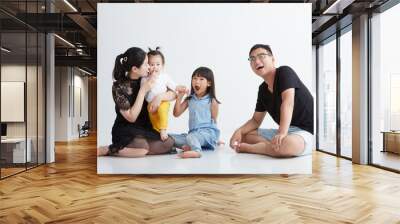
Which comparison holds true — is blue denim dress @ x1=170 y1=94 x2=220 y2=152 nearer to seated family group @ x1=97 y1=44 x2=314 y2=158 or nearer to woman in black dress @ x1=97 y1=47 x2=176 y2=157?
seated family group @ x1=97 y1=44 x2=314 y2=158

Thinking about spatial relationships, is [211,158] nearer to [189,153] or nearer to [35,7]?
[189,153]

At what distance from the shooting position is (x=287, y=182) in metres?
5.93

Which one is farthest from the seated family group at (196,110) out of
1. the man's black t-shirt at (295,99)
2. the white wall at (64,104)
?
the white wall at (64,104)

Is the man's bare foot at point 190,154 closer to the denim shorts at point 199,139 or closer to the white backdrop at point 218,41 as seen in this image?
the denim shorts at point 199,139

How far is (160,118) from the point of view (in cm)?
628

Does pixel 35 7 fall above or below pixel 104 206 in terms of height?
above

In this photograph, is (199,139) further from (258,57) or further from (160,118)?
(258,57)

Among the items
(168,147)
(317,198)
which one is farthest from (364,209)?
(168,147)

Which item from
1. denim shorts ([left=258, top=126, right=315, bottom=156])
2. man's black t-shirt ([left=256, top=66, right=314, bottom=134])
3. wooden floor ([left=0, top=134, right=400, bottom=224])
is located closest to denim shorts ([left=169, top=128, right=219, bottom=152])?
wooden floor ([left=0, top=134, right=400, bottom=224])

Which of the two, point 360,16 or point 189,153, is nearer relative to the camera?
point 189,153

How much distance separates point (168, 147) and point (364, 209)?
317 cm

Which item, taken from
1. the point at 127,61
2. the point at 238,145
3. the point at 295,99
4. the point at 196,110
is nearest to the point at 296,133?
the point at 295,99

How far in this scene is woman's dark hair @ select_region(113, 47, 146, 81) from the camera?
6324mm

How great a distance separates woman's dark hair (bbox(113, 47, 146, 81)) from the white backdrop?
89 mm
